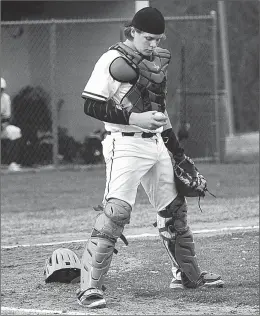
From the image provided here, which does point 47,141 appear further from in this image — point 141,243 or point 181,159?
point 181,159

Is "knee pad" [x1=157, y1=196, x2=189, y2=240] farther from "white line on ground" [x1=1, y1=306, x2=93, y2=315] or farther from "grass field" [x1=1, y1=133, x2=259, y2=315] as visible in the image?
"white line on ground" [x1=1, y1=306, x2=93, y2=315]

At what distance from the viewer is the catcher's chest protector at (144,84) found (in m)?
6.54

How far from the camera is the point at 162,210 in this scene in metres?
6.88

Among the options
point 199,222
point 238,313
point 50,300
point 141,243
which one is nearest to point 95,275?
point 50,300

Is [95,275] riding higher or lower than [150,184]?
lower

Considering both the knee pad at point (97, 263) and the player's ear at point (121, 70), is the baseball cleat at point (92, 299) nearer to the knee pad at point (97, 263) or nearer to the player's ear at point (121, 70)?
the knee pad at point (97, 263)

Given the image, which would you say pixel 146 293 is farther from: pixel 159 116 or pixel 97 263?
pixel 159 116

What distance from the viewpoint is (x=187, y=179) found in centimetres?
686

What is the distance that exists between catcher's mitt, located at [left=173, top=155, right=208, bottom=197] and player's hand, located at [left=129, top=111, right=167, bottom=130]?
588 mm

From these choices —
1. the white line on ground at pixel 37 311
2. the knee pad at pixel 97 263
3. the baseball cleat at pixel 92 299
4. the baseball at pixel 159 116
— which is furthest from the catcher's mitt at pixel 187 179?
the white line on ground at pixel 37 311

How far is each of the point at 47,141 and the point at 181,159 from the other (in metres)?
10.1

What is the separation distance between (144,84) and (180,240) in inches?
48.7

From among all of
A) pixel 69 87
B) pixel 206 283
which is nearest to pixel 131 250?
pixel 206 283

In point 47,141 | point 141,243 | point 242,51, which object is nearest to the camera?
point 141,243
